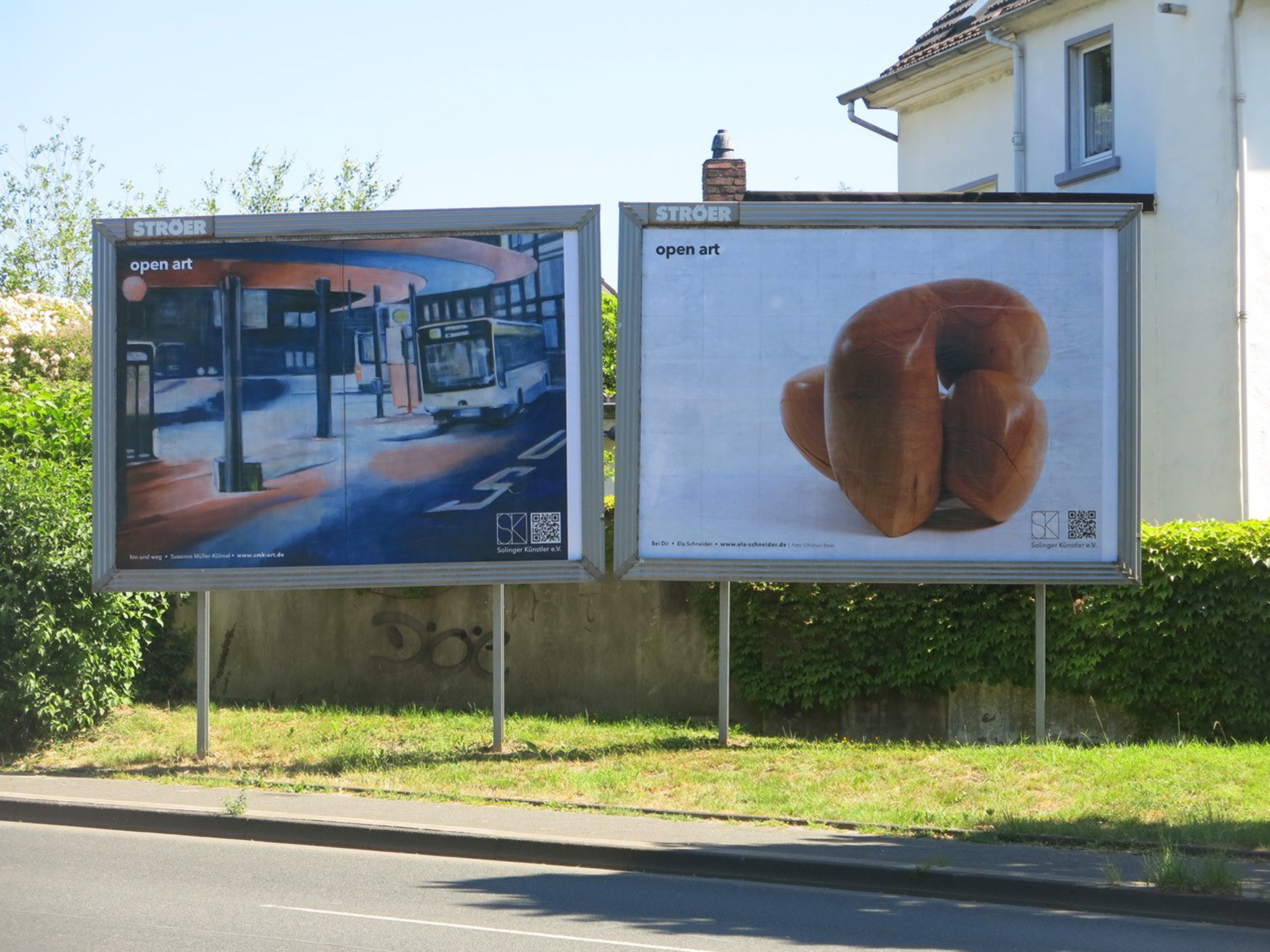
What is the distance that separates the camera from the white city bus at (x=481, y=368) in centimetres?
1328

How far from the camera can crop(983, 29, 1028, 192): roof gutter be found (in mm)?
20484

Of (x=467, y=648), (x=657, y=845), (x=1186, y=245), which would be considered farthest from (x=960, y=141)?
(x=657, y=845)

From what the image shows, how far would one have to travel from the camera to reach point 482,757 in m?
13.1

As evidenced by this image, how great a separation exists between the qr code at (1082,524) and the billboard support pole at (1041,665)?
572mm

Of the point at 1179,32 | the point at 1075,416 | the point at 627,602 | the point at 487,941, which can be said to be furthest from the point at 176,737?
the point at 1179,32

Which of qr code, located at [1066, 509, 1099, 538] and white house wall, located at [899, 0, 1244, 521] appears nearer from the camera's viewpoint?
qr code, located at [1066, 509, 1099, 538]

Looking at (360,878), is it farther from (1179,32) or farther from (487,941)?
(1179,32)

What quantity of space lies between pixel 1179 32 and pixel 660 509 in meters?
9.96

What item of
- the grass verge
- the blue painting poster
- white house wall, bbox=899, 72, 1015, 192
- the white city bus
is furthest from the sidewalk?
white house wall, bbox=899, 72, 1015, 192

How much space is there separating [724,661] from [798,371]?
9.08 feet

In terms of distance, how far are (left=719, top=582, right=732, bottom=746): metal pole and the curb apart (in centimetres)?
390

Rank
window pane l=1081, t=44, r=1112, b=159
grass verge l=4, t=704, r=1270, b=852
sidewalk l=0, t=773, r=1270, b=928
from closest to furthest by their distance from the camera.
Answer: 1. sidewalk l=0, t=773, r=1270, b=928
2. grass verge l=4, t=704, r=1270, b=852
3. window pane l=1081, t=44, r=1112, b=159

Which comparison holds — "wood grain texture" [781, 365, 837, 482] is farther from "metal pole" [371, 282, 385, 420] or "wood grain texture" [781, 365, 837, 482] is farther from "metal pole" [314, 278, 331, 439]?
"metal pole" [314, 278, 331, 439]

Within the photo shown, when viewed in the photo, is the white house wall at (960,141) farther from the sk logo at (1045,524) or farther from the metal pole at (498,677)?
the metal pole at (498,677)
